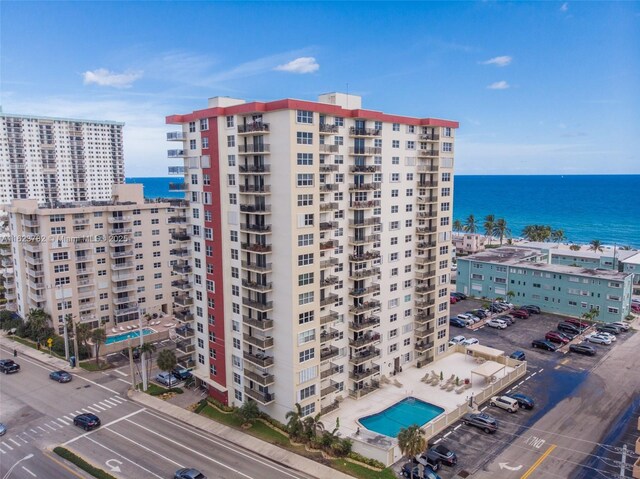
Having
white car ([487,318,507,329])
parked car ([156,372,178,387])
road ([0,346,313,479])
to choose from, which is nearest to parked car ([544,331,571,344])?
white car ([487,318,507,329])

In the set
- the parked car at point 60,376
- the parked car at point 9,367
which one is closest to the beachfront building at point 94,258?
the parked car at point 9,367

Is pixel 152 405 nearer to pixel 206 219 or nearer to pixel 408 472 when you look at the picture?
pixel 206 219

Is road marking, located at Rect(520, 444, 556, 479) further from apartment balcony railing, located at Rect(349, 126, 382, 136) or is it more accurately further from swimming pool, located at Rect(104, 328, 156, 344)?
swimming pool, located at Rect(104, 328, 156, 344)

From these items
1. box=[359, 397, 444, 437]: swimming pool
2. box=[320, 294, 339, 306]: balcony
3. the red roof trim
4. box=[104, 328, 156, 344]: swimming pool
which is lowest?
box=[359, 397, 444, 437]: swimming pool

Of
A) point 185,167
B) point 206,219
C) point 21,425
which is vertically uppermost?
point 185,167

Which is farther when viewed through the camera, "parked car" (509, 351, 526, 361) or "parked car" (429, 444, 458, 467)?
"parked car" (509, 351, 526, 361)

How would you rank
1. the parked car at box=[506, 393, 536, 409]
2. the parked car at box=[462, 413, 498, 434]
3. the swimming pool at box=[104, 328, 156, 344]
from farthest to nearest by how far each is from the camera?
the swimming pool at box=[104, 328, 156, 344]
the parked car at box=[506, 393, 536, 409]
the parked car at box=[462, 413, 498, 434]

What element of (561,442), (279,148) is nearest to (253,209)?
(279,148)
